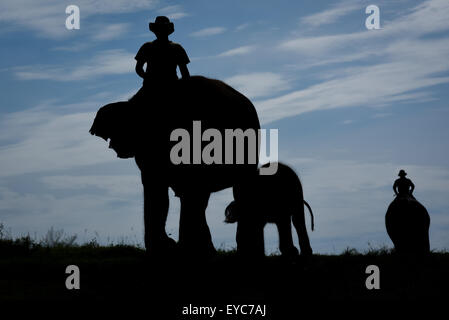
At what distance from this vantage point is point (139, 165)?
10.0 m

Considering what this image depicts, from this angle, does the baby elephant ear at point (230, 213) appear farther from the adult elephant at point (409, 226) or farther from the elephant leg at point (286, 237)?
the adult elephant at point (409, 226)

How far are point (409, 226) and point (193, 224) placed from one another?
624cm

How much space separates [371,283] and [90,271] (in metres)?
4.03

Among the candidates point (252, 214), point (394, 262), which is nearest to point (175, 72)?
point (252, 214)


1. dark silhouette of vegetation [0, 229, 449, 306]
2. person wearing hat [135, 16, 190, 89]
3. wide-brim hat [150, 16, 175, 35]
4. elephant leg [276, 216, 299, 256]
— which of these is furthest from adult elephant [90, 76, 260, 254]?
elephant leg [276, 216, 299, 256]

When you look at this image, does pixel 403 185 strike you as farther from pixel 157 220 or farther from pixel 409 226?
pixel 157 220

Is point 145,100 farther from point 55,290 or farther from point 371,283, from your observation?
point 371,283

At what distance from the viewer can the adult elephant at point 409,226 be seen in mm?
14461

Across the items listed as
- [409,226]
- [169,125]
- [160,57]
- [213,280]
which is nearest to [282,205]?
[169,125]

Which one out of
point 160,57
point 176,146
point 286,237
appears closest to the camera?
point 176,146

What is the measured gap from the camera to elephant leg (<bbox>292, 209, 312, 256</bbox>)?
1177 cm

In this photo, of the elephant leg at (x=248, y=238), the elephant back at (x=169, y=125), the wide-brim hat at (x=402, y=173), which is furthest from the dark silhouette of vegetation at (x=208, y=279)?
the wide-brim hat at (x=402, y=173)

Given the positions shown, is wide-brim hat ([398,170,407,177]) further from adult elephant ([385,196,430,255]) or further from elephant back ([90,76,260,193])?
elephant back ([90,76,260,193])

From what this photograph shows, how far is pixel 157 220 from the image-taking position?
9.73 m
